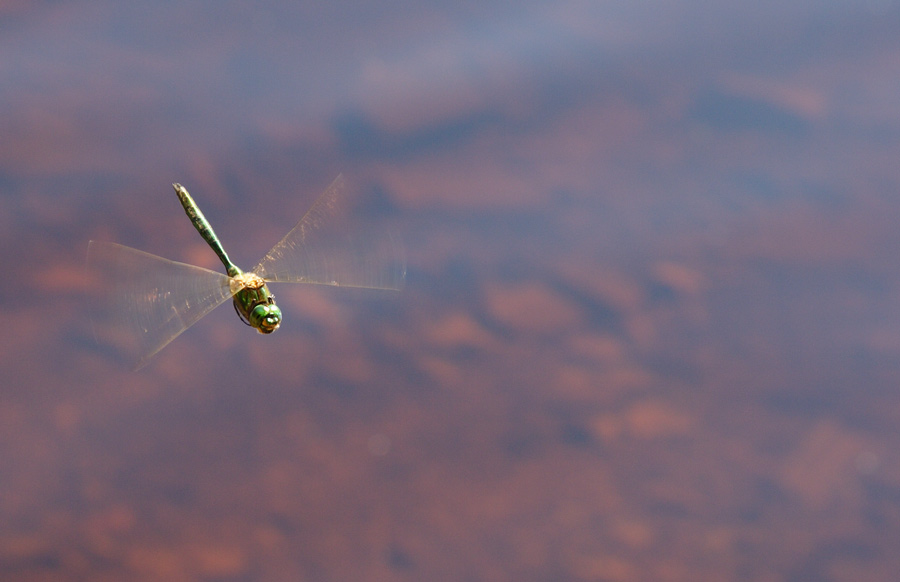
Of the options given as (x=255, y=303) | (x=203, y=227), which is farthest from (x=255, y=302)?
(x=203, y=227)

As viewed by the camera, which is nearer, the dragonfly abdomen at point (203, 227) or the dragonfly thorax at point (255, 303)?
the dragonfly thorax at point (255, 303)

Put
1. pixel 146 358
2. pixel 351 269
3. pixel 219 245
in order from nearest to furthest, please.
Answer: pixel 146 358, pixel 351 269, pixel 219 245

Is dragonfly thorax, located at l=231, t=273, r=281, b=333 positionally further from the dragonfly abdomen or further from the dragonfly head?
the dragonfly abdomen

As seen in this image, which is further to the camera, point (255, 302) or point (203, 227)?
point (203, 227)

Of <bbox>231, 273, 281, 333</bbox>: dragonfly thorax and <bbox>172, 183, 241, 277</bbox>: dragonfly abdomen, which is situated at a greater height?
<bbox>172, 183, 241, 277</bbox>: dragonfly abdomen

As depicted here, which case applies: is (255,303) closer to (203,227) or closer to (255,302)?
(255,302)

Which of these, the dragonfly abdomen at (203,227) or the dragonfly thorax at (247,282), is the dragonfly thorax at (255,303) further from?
the dragonfly abdomen at (203,227)

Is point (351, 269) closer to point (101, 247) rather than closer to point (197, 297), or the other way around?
point (197, 297)

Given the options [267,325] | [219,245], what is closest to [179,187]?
[219,245]
